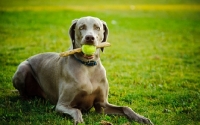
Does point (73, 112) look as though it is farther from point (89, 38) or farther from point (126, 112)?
point (89, 38)

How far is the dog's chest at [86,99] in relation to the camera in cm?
525

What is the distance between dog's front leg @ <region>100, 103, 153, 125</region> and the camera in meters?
5.05

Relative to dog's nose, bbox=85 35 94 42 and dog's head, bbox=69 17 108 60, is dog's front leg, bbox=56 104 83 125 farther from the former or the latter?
dog's nose, bbox=85 35 94 42

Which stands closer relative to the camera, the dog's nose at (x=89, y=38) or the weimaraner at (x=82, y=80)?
the dog's nose at (x=89, y=38)

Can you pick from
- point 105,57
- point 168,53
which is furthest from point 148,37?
point 105,57

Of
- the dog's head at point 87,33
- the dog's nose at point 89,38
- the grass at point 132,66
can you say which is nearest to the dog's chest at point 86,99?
the grass at point 132,66

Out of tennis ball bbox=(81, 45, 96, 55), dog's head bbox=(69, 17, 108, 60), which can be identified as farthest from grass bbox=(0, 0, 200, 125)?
dog's head bbox=(69, 17, 108, 60)

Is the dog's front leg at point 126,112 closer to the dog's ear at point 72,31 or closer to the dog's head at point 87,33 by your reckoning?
the dog's head at point 87,33

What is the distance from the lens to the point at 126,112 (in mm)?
5258

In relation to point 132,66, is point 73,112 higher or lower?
higher

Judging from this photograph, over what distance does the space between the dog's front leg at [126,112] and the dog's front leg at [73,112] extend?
0.60 m

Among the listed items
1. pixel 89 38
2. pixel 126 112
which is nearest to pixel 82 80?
pixel 89 38

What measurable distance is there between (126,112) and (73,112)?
0.88 meters

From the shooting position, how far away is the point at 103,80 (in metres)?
5.48
